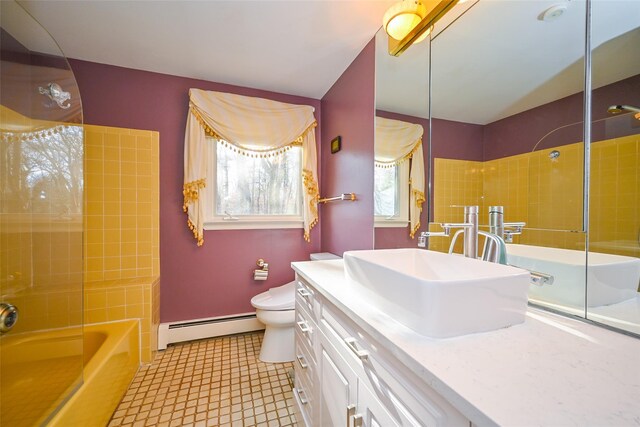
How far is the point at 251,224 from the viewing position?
2264 mm

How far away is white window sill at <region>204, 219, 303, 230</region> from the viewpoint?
217cm

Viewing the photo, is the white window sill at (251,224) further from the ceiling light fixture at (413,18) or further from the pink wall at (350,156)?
the ceiling light fixture at (413,18)

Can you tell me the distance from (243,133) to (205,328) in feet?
5.55

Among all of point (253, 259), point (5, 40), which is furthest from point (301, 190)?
point (5, 40)

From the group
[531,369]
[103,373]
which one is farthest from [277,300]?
[531,369]

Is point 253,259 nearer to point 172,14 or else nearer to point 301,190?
point 301,190

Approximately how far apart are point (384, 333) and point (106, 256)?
2.18m

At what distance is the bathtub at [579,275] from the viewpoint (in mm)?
644

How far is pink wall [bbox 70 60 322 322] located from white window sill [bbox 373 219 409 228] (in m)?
1.09

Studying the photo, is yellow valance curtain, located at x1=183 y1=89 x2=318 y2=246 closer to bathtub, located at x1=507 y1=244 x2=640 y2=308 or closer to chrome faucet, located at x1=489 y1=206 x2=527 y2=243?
chrome faucet, located at x1=489 y1=206 x2=527 y2=243

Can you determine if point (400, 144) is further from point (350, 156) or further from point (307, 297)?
point (307, 297)


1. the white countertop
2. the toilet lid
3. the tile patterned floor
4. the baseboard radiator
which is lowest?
the tile patterned floor

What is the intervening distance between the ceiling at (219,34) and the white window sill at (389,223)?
45.3 inches

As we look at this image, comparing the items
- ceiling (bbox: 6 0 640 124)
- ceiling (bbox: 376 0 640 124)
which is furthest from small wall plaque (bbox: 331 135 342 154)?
ceiling (bbox: 376 0 640 124)
